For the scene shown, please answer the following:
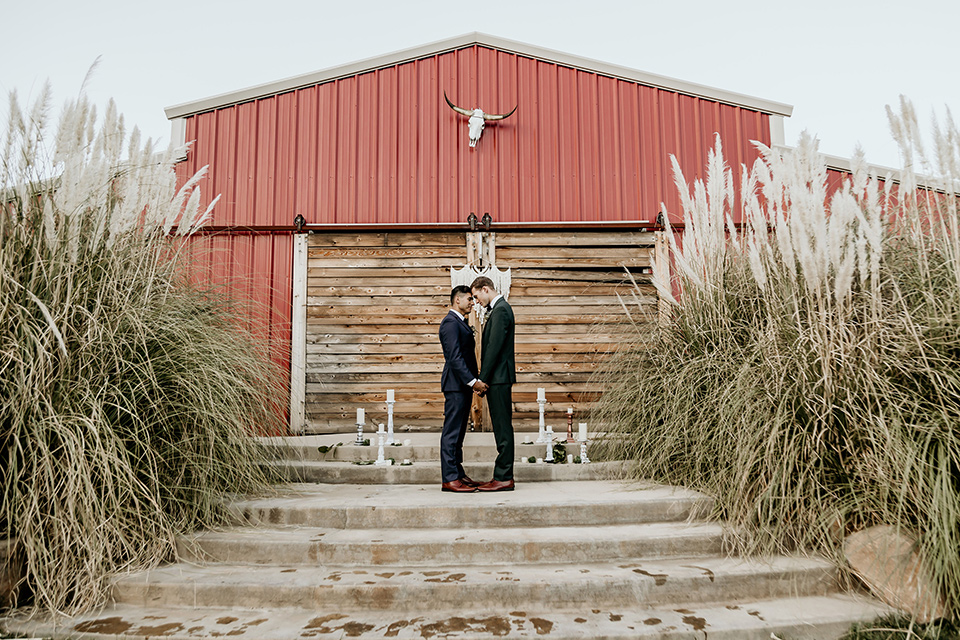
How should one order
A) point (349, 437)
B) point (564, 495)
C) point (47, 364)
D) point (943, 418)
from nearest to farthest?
point (943, 418), point (47, 364), point (564, 495), point (349, 437)

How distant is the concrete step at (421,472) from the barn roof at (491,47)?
4.89 m

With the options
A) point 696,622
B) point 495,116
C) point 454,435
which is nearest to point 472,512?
point 454,435

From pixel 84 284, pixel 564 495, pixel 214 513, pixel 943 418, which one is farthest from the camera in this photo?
pixel 564 495

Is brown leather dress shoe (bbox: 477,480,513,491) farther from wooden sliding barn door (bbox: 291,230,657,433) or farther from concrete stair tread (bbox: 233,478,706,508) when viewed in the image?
wooden sliding barn door (bbox: 291,230,657,433)

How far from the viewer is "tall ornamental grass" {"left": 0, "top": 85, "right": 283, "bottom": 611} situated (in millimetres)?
2736

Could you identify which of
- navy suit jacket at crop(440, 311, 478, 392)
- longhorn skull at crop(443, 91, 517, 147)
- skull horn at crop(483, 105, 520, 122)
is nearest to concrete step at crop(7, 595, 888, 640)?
navy suit jacket at crop(440, 311, 478, 392)

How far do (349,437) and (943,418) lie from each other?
506cm

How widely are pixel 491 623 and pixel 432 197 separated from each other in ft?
17.8

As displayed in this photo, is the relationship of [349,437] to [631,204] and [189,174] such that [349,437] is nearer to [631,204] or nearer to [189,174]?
[189,174]

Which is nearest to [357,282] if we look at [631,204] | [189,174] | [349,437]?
[349,437]

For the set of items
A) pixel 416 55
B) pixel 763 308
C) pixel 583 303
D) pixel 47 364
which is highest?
pixel 416 55

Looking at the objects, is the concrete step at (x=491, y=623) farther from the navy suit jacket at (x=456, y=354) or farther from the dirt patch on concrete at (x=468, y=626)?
the navy suit jacket at (x=456, y=354)

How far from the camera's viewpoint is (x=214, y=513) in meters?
3.40

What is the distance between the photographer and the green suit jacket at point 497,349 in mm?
4121
